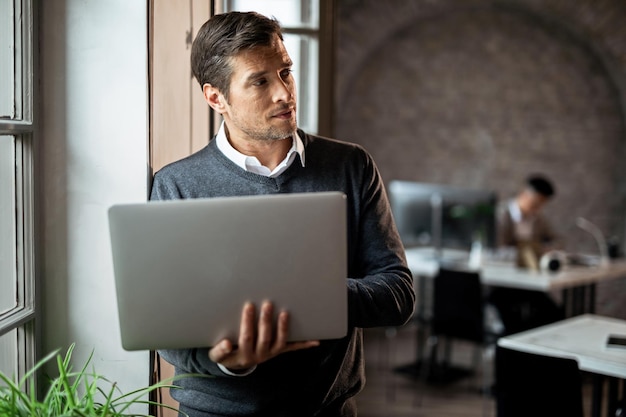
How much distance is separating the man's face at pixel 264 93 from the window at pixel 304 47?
4.16 feet

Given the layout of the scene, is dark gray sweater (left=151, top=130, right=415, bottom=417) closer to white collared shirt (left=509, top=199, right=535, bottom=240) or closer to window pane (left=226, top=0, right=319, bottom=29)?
window pane (left=226, top=0, right=319, bottom=29)

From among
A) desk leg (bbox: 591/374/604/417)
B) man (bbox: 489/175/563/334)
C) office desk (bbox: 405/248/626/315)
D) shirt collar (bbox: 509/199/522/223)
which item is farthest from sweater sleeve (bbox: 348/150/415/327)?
shirt collar (bbox: 509/199/522/223)

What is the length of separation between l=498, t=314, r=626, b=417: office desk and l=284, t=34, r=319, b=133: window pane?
3.90 ft

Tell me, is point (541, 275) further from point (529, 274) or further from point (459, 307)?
point (459, 307)

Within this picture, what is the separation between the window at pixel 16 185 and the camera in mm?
1680

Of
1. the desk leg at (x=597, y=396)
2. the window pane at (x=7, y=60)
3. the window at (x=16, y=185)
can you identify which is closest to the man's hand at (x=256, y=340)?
the window at (x=16, y=185)

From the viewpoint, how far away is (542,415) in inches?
103

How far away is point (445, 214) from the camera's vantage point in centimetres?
560

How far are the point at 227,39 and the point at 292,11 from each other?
1388 mm

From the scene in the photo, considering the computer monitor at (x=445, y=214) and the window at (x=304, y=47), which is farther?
the computer monitor at (x=445, y=214)

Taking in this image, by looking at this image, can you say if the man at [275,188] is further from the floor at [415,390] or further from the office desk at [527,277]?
the office desk at [527,277]

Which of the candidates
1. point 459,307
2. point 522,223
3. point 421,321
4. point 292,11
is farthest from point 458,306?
point 292,11

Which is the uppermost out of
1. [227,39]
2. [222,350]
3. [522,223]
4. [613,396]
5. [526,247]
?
[227,39]

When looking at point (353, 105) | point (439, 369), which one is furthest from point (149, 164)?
point (353, 105)
